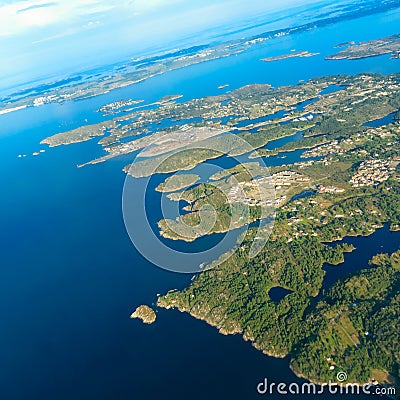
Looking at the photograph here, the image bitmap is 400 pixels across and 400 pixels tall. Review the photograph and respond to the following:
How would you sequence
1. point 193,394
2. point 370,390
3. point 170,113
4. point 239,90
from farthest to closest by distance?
point 239,90 → point 170,113 → point 193,394 → point 370,390

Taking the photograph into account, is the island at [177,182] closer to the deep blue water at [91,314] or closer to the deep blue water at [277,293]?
the deep blue water at [91,314]

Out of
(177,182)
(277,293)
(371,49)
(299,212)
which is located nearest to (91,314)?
(277,293)

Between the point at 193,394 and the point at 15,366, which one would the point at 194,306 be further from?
the point at 15,366

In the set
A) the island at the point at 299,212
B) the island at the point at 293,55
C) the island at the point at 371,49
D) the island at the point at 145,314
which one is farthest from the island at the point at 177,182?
the island at the point at 293,55

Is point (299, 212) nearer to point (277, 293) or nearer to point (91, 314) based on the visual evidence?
point (277, 293)

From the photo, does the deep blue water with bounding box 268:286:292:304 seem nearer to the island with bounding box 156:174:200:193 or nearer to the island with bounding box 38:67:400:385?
the island with bounding box 38:67:400:385

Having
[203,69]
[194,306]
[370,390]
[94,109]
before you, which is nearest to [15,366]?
[194,306]
